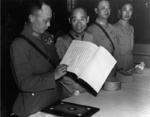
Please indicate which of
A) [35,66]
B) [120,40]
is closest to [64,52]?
[35,66]

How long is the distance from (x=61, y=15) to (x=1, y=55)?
1255 millimetres

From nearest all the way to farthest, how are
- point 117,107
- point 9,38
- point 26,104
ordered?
point 117,107
point 26,104
point 9,38

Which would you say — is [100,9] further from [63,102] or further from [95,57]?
[63,102]

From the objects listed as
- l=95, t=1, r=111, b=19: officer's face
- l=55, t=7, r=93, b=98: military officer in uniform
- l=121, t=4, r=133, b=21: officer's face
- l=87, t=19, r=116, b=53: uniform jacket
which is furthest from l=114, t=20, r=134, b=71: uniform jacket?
l=55, t=7, r=93, b=98: military officer in uniform

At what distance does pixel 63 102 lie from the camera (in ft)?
4.99

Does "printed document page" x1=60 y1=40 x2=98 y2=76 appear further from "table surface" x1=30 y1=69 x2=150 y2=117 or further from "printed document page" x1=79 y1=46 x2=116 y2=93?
"table surface" x1=30 y1=69 x2=150 y2=117

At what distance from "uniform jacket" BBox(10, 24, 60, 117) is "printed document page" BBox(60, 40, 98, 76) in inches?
6.1

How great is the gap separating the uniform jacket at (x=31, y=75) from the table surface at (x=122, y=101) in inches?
7.5

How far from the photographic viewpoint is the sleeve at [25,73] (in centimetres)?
149

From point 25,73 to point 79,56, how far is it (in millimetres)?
399

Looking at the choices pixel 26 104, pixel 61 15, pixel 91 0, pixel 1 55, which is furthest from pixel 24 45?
pixel 91 0

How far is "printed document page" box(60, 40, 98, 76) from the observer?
154cm

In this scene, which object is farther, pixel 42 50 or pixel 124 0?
pixel 124 0

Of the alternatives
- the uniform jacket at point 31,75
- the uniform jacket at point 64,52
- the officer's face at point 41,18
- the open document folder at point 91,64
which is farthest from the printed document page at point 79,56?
the uniform jacket at point 64,52
